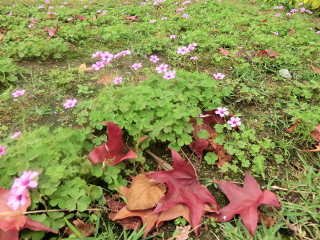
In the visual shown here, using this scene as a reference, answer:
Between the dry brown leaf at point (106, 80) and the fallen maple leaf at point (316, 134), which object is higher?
the dry brown leaf at point (106, 80)

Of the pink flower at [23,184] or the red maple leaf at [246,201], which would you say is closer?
the pink flower at [23,184]

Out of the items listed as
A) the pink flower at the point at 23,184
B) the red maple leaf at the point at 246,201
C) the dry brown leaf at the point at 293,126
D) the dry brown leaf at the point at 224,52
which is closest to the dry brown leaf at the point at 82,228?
the pink flower at the point at 23,184

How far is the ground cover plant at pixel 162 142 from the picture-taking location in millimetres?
1424

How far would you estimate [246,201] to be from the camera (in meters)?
1.51

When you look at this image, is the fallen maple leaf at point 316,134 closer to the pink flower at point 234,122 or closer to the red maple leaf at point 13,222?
the pink flower at point 234,122

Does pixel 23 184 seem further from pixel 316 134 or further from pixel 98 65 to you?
pixel 316 134

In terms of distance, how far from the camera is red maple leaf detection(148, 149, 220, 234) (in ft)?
4.73

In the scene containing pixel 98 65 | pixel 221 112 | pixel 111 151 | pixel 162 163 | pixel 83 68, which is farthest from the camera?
pixel 83 68

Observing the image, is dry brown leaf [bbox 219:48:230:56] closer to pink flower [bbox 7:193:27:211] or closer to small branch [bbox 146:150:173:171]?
small branch [bbox 146:150:173:171]

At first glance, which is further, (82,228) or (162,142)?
(162,142)

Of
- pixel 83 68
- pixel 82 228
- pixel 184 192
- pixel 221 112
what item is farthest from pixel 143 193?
pixel 83 68

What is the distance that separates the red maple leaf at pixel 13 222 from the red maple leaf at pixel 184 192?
A: 25.3 inches

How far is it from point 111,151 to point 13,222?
2.18ft

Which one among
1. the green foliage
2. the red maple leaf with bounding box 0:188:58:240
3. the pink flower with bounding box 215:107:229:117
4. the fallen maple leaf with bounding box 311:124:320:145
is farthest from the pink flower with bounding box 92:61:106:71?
the fallen maple leaf with bounding box 311:124:320:145
